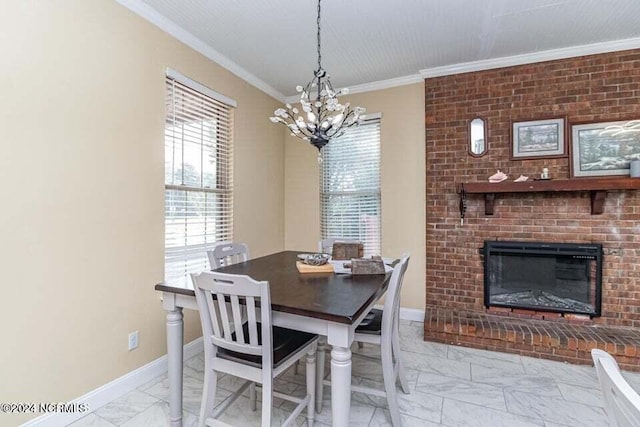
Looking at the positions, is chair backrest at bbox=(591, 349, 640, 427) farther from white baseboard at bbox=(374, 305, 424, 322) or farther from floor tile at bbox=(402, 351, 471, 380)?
white baseboard at bbox=(374, 305, 424, 322)

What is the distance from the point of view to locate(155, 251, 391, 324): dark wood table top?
54.9 inches

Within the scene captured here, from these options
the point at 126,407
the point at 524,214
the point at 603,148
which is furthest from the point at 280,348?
the point at 603,148

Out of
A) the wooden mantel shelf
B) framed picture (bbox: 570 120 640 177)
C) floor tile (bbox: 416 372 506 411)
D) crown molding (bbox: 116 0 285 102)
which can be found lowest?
floor tile (bbox: 416 372 506 411)

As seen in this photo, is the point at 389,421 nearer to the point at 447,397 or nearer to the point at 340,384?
the point at 447,397

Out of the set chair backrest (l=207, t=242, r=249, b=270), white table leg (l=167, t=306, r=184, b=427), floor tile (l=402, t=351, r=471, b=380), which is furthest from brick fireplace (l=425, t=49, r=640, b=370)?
white table leg (l=167, t=306, r=184, b=427)

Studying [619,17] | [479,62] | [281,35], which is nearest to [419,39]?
[479,62]

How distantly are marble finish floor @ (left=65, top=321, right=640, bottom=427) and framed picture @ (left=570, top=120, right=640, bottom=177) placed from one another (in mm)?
1751

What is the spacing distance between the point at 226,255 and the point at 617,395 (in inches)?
89.0

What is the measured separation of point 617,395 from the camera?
0.72 meters

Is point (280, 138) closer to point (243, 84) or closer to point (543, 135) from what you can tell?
point (243, 84)

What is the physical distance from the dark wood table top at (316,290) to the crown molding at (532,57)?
8.35ft

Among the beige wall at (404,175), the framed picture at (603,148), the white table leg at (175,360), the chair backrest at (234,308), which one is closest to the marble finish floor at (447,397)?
the white table leg at (175,360)

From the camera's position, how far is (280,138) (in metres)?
4.20

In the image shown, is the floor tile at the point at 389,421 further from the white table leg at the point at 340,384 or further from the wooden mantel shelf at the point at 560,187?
the wooden mantel shelf at the point at 560,187
